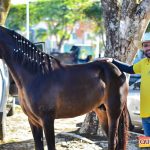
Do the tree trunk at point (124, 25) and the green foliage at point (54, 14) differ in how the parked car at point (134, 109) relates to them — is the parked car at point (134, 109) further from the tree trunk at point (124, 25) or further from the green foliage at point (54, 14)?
the green foliage at point (54, 14)

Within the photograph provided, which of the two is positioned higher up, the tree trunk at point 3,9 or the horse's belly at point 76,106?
the tree trunk at point 3,9

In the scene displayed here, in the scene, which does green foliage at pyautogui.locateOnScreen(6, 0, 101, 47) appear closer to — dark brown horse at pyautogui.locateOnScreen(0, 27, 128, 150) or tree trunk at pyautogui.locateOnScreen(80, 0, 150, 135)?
tree trunk at pyautogui.locateOnScreen(80, 0, 150, 135)

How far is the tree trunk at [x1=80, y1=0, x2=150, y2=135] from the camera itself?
6934 mm

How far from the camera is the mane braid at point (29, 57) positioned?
517cm

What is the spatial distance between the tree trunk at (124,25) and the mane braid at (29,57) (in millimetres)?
2162

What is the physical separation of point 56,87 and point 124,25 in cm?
234

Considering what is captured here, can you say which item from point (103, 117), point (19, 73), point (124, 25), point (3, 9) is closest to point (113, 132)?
point (103, 117)

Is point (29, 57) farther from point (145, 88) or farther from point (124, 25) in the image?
point (124, 25)

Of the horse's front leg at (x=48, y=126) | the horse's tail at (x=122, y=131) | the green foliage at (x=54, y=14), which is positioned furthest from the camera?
the green foliage at (x=54, y=14)

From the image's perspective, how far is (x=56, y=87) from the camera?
520cm

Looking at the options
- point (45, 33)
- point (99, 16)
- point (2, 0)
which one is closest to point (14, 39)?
point (2, 0)

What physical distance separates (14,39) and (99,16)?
76.7 ft

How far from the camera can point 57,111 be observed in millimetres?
5223

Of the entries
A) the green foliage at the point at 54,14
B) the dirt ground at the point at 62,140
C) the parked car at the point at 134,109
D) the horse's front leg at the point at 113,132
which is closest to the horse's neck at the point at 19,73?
the horse's front leg at the point at 113,132
